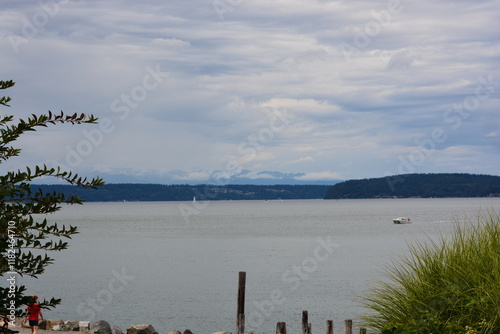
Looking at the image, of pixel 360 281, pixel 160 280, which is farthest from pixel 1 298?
pixel 160 280

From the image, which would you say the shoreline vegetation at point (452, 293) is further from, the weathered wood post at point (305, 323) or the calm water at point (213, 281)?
the weathered wood post at point (305, 323)

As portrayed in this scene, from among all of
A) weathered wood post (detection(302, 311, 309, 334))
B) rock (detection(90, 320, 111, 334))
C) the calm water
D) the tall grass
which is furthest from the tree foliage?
rock (detection(90, 320, 111, 334))

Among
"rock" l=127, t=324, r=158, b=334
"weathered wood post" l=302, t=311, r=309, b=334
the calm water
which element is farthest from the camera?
the calm water

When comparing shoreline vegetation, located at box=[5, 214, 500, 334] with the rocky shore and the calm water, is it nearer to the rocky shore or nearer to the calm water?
the calm water

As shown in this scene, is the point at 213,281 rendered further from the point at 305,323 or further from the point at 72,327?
the point at 305,323

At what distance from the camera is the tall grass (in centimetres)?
882

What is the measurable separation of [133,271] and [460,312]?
5901 centimetres

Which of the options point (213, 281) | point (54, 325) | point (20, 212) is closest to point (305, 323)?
point (54, 325)

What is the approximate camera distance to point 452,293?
9.23 metres

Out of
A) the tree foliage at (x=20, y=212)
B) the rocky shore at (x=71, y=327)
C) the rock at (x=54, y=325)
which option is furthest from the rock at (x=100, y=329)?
the tree foliage at (x=20, y=212)

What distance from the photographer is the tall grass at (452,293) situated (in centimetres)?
882

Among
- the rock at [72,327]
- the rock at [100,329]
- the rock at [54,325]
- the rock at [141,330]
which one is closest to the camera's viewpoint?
the rock at [100,329]

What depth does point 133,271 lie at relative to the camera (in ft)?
214

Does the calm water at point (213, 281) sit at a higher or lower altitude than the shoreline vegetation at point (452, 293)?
lower
